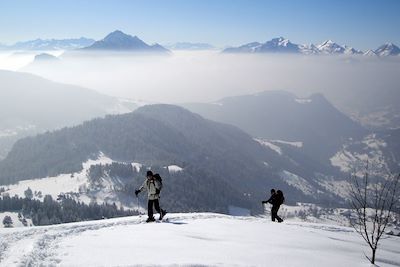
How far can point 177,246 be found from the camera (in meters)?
16.8

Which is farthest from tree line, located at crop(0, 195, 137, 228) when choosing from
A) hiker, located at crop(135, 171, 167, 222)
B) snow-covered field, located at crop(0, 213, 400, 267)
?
snow-covered field, located at crop(0, 213, 400, 267)

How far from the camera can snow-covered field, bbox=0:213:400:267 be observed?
14.7 m

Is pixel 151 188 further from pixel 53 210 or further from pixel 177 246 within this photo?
pixel 53 210

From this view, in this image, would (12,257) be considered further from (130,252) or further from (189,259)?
(189,259)

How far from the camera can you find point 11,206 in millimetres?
164000

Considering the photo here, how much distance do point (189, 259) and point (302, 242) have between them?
7.60 m

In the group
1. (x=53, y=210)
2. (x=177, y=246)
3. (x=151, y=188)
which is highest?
(x=151, y=188)

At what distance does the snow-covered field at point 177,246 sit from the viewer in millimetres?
14680

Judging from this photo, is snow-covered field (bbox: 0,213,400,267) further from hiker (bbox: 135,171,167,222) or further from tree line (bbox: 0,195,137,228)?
tree line (bbox: 0,195,137,228)

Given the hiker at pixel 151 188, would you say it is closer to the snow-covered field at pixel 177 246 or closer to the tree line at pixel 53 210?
the snow-covered field at pixel 177 246

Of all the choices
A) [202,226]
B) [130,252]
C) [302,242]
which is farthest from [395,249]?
[130,252]

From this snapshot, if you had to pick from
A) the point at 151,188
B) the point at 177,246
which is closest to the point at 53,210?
the point at 151,188

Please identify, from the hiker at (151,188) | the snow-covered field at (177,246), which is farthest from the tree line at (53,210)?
the snow-covered field at (177,246)

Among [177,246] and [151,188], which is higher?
[151,188]
